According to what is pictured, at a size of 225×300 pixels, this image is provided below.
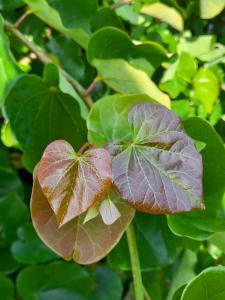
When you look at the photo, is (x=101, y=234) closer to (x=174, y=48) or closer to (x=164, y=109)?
(x=164, y=109)

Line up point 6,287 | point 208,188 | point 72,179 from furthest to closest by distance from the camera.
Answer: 1. point 6,287
2. point 208,188
3. point 72,179

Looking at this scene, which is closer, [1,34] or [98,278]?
[1,34]

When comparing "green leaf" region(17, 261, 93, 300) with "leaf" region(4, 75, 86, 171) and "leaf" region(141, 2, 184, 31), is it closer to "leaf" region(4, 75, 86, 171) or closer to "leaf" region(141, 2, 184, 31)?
"leaf" region(4, 75, 86, 171)

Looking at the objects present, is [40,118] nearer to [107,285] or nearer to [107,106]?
[107,106]

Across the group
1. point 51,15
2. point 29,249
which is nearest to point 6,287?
point 29,249

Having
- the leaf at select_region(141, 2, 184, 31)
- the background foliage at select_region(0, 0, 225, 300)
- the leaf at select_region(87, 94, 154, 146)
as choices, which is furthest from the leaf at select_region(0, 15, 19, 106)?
the leaf at select_region(141, 2, 184, 31)

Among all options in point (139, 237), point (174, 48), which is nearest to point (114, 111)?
point (139, 237)

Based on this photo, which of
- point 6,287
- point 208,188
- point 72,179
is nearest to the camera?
point 72,179
